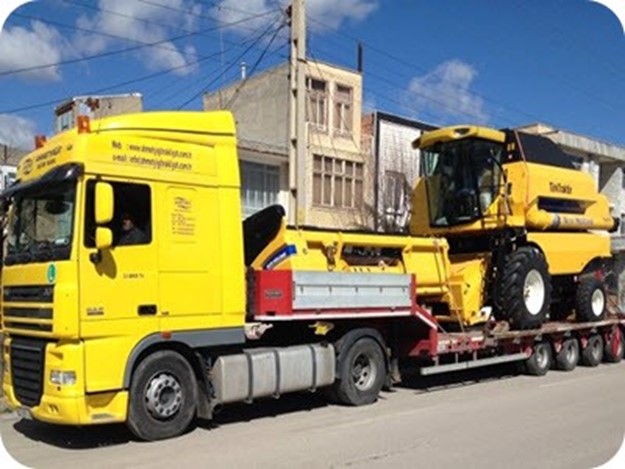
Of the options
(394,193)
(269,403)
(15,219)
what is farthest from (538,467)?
(394,193)

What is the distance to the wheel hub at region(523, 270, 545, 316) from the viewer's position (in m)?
14.1

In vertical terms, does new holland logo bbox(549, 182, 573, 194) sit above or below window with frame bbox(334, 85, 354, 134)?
below

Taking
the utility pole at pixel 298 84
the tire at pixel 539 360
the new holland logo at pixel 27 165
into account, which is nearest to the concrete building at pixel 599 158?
the utility pole at pixel 298 84

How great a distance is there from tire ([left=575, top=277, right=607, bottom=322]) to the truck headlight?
462 inches

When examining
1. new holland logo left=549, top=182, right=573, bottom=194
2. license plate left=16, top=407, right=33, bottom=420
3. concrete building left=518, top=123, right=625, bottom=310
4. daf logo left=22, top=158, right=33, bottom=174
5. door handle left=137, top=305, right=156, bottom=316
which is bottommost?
license plate left=16, top=407, right=33, bottom=420

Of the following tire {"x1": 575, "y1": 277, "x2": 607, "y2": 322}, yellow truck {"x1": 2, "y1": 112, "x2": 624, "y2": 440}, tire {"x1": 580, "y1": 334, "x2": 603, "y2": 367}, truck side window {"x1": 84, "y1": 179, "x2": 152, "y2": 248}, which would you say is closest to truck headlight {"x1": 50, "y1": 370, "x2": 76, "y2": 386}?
yellow truck {"x1": 2, "y1": 112, "x2": 624, "y2": 440}

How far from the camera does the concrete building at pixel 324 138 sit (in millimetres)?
29594

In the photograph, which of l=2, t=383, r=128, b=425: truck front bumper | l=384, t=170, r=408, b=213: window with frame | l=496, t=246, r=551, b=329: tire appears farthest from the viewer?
l=384, t=170, r=408, b=213: window with frame

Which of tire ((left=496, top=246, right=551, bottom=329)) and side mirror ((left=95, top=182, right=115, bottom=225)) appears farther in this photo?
tire ((left=496, top=246, right=551, bottom=329))

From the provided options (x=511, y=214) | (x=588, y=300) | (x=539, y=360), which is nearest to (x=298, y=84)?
(x=511, y=214)

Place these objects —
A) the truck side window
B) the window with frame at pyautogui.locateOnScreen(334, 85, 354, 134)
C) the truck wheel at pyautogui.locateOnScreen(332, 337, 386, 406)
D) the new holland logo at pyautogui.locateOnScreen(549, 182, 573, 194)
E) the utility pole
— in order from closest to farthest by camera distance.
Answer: the truck side window, the truck wheel at pyautogui.locateOnScreen(332, 337, 386, 406), the new holland logo at pyautogui.locateOnScreen(549, 182, 573, 194), the utility pole, the window with frame at pyautogui.locateOnScreen(334, 85, 354, 134)

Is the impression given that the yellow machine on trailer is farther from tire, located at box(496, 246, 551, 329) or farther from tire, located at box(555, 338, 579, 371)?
tire, located at box(555, 338, 579, 371)

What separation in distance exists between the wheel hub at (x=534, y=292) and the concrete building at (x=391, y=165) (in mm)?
17032

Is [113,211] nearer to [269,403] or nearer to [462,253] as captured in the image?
[269,403]
